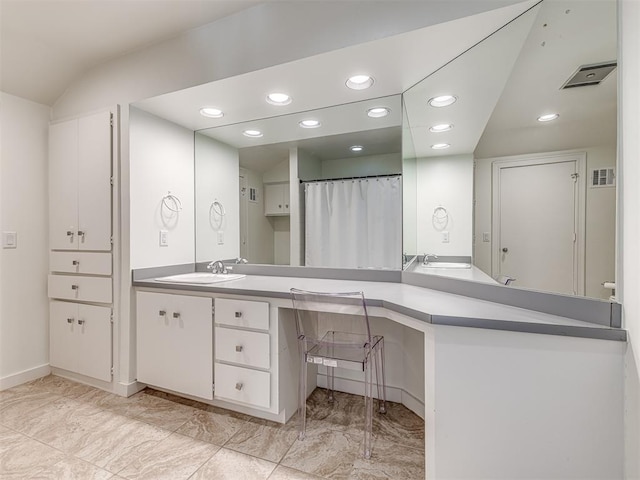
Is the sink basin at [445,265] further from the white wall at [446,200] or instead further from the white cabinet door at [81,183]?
the white cabinet door at [81,183]

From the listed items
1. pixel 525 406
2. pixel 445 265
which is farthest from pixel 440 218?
pixel 525 406

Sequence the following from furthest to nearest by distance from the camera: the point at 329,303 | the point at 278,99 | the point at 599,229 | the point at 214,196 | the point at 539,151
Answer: the point at 214,196
the point at 278,99
the point at 329,303
the point at 539,151
the point at 599,229

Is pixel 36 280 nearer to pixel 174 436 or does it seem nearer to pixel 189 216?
pixel 189 216

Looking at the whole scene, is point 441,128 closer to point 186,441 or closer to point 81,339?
point 186,441

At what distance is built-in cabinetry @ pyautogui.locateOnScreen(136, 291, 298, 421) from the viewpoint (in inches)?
66.8

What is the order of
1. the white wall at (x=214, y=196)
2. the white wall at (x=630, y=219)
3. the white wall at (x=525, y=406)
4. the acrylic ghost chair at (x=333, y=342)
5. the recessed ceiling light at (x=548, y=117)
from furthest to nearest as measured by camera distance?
the white wall at (x=214, y=196) → the acrylic ghost chair at (x=333, y=342) → the recessed ceiling light at (x=548, y=117) → the white wall at (x=525, y=406) → the white wall at (x=630, y=219)

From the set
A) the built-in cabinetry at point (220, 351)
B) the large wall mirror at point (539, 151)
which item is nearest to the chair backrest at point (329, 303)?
the built-in cabinetry at point (220, 351)

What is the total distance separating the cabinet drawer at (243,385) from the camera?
1702 mm

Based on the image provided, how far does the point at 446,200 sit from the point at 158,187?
6.72ft

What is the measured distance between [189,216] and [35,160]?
124cm

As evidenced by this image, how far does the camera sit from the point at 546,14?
119 cm

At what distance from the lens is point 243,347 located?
175 cm

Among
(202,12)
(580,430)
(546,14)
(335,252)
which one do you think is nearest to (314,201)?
(335,252)

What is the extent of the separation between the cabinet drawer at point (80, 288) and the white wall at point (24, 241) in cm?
15
